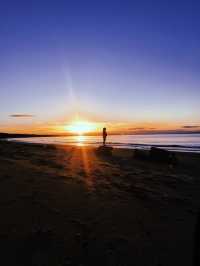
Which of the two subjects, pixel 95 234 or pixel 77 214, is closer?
pixel 95 234

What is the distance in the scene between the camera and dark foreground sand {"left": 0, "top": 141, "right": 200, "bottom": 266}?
330 centimetres

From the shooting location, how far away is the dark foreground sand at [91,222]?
10.8 feet

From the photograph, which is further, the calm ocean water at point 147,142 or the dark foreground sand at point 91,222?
the calm ocean water at point 147,142

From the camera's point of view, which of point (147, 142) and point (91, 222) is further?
point (147, 142)

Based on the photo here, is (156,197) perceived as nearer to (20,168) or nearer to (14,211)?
(14,211)

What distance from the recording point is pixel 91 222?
4199 mm

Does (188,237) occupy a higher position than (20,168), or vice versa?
(20,168)

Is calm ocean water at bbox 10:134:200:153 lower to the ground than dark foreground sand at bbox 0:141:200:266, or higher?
higher

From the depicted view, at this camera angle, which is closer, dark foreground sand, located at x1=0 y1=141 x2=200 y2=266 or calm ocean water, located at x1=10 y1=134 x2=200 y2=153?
dark foreground sand, located at x1=0 y1=141 x2=200 y2=266

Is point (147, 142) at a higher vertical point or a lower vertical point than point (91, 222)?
higher

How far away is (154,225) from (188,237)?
1.95 feet

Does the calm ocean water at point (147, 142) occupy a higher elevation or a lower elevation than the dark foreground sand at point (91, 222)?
higher

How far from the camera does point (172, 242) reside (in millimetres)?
3830

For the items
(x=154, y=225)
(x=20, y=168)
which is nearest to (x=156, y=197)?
(x=154, y=225)
